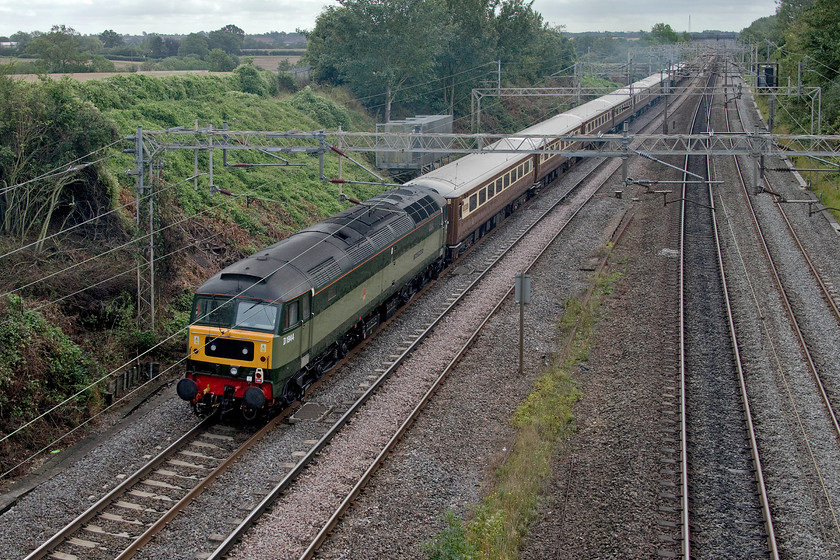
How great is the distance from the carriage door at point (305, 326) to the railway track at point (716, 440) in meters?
7.93

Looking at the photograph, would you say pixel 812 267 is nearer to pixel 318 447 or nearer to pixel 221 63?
pixel 318 447

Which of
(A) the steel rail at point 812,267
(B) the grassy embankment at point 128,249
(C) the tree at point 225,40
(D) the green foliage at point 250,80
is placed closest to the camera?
(B) the grassy embankment at point 128,249

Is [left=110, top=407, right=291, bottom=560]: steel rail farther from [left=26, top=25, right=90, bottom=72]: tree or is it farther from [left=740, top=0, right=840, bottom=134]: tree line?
[left=740, top=0, right=840, bottom=134]: tree line

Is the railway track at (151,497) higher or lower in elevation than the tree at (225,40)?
lower

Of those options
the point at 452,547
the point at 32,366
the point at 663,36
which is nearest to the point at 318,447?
the point at 452,547

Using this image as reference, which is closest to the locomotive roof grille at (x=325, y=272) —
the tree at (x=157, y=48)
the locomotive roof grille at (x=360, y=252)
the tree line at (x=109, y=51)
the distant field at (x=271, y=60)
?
the locomotive roof grille at (x=360, y=252)

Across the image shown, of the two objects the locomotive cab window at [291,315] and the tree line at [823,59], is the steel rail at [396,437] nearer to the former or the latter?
the locomotive cab window at [291,315]

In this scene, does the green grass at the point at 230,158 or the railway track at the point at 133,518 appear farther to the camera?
the green grass at the point at 230,158

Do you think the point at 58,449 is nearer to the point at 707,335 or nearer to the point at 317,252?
the point at 317,252

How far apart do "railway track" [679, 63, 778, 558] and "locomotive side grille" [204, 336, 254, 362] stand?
338 inches

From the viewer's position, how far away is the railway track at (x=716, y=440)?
11797 mm

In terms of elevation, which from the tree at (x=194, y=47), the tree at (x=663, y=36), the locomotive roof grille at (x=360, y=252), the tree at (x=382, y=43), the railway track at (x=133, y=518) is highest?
the tree at (x=663, y=36)

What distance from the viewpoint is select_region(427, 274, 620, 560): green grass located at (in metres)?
11.3

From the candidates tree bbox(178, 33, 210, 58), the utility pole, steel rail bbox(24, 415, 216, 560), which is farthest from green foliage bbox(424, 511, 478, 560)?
tree bbox(178, 33, 210, 58)
